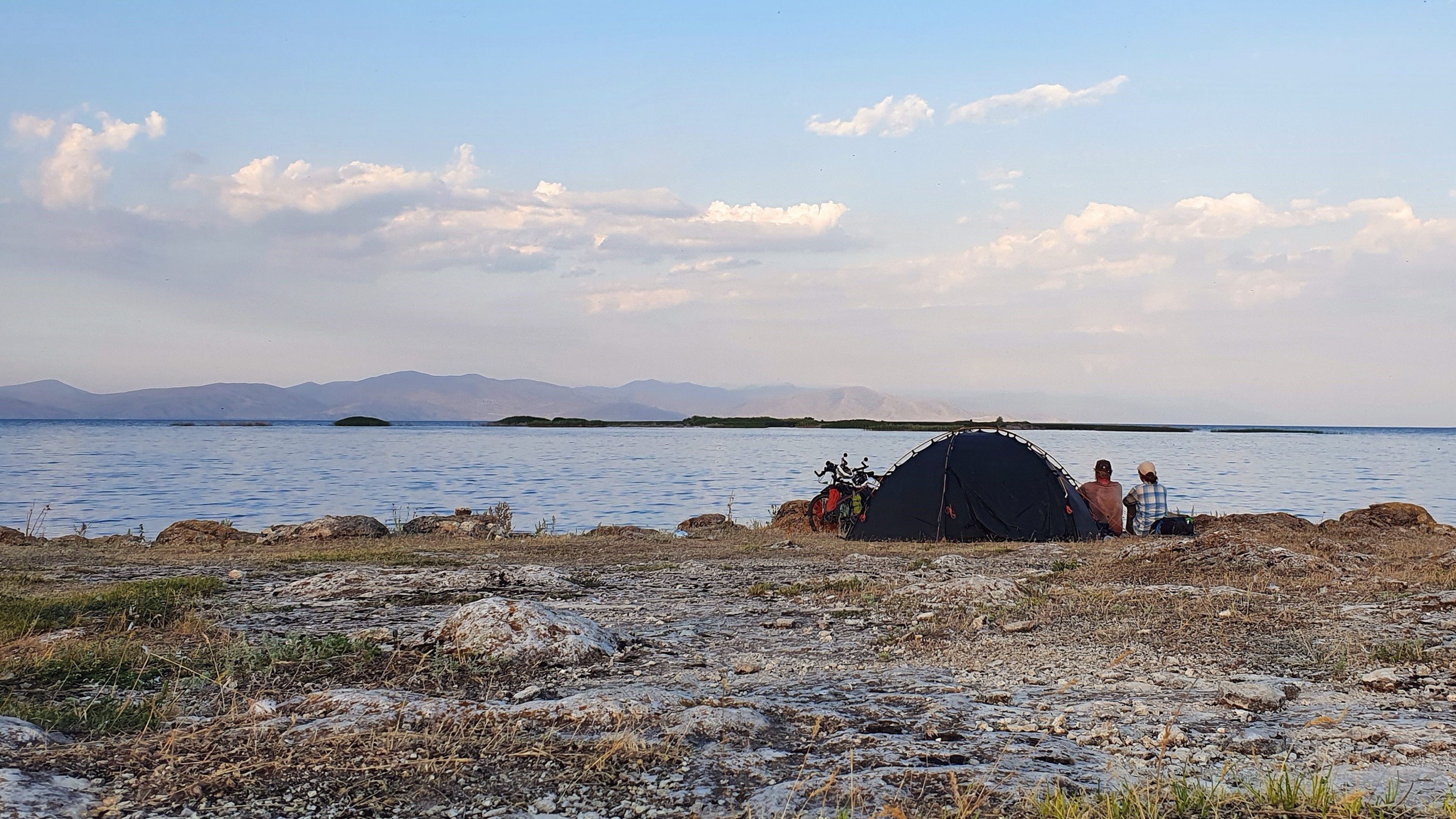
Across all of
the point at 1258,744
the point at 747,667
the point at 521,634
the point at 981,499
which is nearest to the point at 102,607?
the point at 521,634

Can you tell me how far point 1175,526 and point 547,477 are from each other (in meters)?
26.1

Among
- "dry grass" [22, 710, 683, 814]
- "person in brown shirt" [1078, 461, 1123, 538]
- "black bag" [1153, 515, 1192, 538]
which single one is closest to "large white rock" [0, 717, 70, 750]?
"dry grass" [22, 710, 683, 814]

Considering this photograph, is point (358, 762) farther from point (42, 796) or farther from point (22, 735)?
point (22, 735)

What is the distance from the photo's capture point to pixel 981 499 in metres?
16.8

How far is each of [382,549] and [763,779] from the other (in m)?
11.7

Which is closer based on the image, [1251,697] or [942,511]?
[1251,697]

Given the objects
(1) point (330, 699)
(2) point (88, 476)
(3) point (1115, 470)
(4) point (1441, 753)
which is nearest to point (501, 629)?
(1) point (330, 699)

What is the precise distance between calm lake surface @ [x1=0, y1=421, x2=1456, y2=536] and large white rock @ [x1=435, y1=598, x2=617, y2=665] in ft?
50.2

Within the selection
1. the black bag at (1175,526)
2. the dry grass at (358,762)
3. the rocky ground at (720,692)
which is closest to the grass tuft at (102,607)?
the rocky ground at (720,692)

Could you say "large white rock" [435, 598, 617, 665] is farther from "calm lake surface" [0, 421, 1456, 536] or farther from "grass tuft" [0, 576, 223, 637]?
"calm lake surface" [0, 421, 1456, 536]

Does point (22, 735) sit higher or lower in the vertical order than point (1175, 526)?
higher

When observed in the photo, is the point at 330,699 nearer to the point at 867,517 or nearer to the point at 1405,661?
the point at 1405,661

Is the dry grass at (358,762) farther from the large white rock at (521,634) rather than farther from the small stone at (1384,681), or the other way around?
the small stone at (1384,681)

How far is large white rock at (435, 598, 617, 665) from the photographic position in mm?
6160
